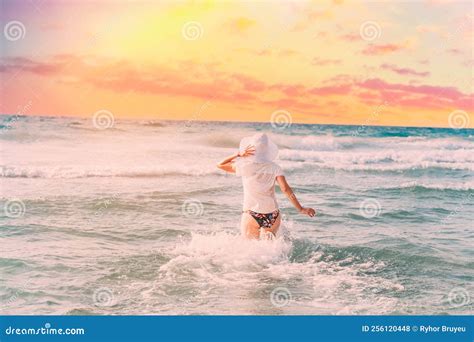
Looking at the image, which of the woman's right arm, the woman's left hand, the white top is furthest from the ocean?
the woman's left hand

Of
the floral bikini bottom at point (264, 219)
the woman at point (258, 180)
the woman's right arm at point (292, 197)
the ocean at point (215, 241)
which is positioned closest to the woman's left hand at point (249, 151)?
the woman at point (258, 180)

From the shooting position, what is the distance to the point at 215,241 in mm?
7070

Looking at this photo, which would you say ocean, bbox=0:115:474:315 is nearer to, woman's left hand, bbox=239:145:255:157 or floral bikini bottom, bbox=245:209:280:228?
floral bikini bottom, bbox=245:209:280:228

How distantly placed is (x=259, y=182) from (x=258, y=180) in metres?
0.03

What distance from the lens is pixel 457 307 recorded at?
220 inches

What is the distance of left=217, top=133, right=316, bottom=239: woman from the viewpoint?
19.8 feet

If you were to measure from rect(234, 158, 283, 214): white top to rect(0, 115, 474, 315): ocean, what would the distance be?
0.46 m

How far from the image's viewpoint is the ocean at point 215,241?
550 cm

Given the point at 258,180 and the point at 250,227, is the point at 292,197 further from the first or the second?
the point at 250,227

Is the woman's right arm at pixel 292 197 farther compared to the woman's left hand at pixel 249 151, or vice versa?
the woman's left hand at pixel 249 151

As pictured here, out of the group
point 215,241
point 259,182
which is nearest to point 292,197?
point 259,182

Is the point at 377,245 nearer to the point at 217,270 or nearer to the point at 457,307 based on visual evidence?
the point at 457,307

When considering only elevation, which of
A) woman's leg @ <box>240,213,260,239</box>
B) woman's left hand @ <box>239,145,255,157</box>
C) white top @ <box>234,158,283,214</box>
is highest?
woman's left hand @ <box>239,145,255,157</box>

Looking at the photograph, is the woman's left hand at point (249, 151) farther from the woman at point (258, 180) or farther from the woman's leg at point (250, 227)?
the woman's leg at point (250, 227)
